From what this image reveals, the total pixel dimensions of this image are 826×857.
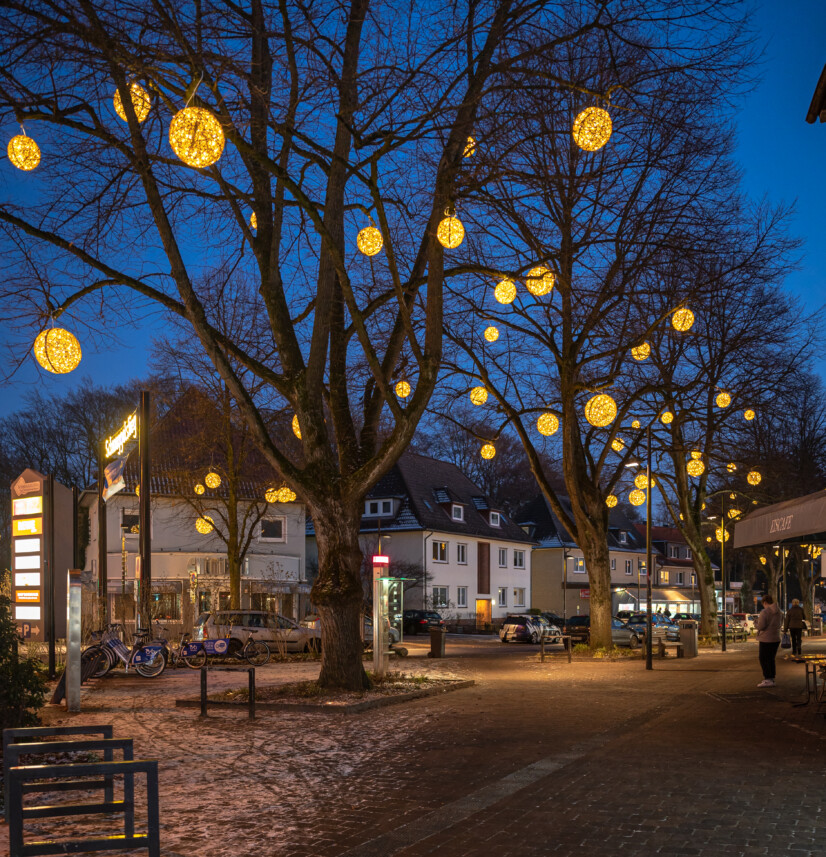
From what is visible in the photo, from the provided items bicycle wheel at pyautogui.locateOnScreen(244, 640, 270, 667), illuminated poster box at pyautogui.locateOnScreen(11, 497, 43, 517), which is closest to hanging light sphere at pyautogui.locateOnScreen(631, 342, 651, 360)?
bicycle wheel at pyautogui.locateOnScreen(244, 640, 270, 667)

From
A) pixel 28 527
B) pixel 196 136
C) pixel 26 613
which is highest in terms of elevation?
pixel 196 136

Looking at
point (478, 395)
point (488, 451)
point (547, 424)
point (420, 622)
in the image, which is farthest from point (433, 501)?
point (478, 395)

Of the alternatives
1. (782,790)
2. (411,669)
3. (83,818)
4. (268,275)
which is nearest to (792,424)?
(411,669)

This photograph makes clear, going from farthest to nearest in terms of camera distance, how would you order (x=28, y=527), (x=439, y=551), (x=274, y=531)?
(x=439, y=551) < (x=274, y=531) < (x=28, y=527)

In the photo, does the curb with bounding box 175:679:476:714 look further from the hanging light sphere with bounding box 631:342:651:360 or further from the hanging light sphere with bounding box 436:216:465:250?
the hanging light sphere with bounding box 631:342:651:360

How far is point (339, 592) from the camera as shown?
711 inches

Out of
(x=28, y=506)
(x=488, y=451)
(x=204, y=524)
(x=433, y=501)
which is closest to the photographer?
(x=28, y=506)

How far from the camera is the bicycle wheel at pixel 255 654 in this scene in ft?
94.9

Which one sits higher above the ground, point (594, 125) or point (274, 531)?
point (594, 125)

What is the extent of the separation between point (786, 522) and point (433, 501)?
1952 inches

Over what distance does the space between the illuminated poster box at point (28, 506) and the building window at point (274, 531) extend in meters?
38.3

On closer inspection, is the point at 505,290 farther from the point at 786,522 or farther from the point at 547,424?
the point at 547,424

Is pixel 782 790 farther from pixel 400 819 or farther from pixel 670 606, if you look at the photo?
pixel 670 606

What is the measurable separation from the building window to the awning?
40080 millimetres
